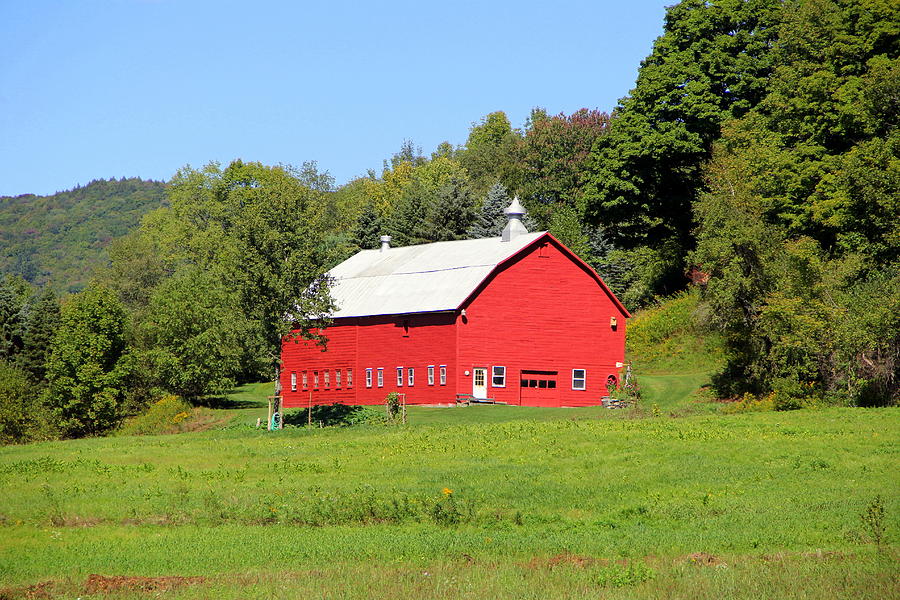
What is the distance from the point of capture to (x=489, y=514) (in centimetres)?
2273

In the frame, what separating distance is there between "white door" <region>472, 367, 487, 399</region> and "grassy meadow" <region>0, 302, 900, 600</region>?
15328mm

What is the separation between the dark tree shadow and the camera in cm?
4894

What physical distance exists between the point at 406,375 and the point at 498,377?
5005 mm

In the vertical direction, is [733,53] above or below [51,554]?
above

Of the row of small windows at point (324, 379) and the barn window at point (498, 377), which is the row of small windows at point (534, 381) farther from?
the row of small windows at point (324, 379)

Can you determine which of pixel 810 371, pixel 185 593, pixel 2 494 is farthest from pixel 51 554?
pixel 810 371

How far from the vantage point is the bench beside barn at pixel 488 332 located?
184 feet

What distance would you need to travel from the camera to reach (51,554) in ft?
64.5

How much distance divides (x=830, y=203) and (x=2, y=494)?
3619cm

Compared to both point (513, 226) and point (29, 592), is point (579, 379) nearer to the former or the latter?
point (513, 226)

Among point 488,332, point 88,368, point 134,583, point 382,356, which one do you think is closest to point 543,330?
point 488,332

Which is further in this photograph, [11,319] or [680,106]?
[11,319]

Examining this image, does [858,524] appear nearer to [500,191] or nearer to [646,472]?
[646,472]

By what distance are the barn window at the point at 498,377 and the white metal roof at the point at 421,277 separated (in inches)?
154
